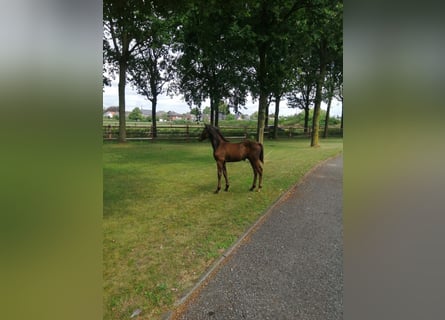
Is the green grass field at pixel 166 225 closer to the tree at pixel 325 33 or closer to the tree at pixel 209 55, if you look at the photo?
the tree at pixel 209 55

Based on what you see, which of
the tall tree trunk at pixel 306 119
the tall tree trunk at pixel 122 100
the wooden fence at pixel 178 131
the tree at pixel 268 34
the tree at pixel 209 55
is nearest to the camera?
the tree at pixel 209 55

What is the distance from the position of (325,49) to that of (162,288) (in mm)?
14932

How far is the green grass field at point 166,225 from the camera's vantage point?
2793 mm

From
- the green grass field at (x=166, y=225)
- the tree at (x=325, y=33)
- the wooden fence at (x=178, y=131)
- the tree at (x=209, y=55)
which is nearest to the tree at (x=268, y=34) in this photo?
the tree at (x=325, y=33)

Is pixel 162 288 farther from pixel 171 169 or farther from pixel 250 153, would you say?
pixel 171 169

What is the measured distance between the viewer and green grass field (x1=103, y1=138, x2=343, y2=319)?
2.79m

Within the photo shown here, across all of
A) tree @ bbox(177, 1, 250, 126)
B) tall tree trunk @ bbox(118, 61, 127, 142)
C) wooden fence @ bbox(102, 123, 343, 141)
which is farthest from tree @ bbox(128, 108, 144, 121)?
tree @ bbox(177, 1, 250, 126)

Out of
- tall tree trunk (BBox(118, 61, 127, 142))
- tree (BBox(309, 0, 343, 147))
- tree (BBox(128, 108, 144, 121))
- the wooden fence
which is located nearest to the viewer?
tree (BBox(309, 0, 343, 147))

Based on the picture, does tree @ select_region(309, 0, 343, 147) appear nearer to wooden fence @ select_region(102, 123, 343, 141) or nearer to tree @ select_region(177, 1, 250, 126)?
tree @ select_region(177, 1, 250, 126)

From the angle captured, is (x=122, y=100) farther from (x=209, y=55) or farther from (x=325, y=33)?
(x=325, y=33)

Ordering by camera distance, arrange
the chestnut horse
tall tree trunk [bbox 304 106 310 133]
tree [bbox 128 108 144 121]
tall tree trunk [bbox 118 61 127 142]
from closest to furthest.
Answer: the chestnut horse, tall tree trunk [bbox 118 61 127 142], tree [bbox 128 108 144 121], tall tree trunk [bbox 304 106 310 133]

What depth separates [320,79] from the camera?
1398cm
